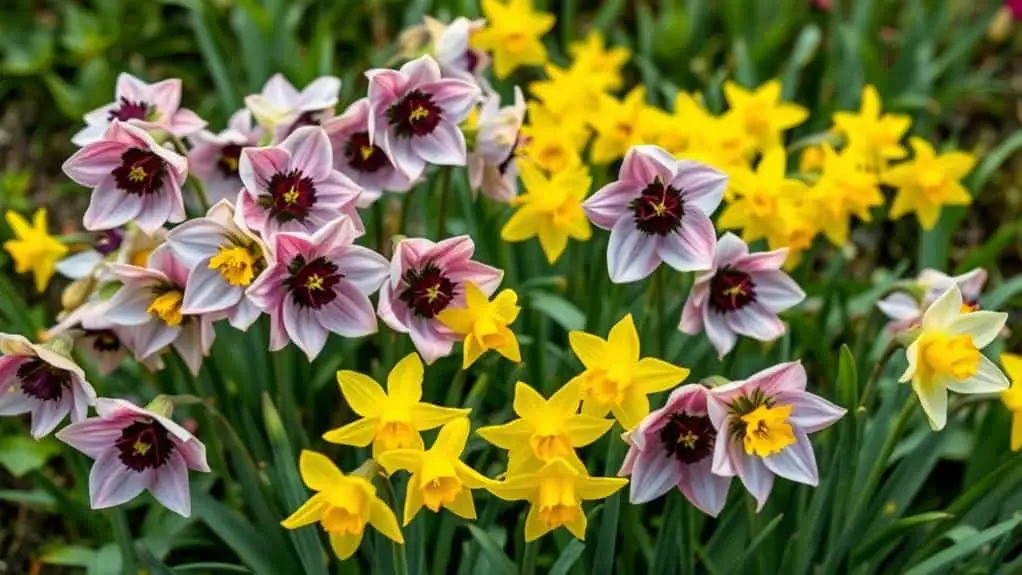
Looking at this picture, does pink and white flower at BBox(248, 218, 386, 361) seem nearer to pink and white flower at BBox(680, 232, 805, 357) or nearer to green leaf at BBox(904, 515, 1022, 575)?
pink and white flower at BBox(680, 232, 805, 357)

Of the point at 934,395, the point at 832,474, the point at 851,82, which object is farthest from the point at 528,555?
the point at 851,82

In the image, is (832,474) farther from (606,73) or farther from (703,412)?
(606,73)

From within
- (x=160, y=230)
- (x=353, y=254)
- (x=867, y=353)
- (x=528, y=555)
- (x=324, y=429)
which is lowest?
(x=324, y=429)

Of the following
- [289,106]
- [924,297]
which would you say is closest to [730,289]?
[924,297]

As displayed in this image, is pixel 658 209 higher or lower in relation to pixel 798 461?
higher

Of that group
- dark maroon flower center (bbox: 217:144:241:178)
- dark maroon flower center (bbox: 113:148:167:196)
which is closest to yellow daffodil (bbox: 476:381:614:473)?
dark maroon flower center (bbox: 113:148:167:196)

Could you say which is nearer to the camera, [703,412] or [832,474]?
[703,412]

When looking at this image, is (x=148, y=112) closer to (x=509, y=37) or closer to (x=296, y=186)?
(x=296, y=186)
